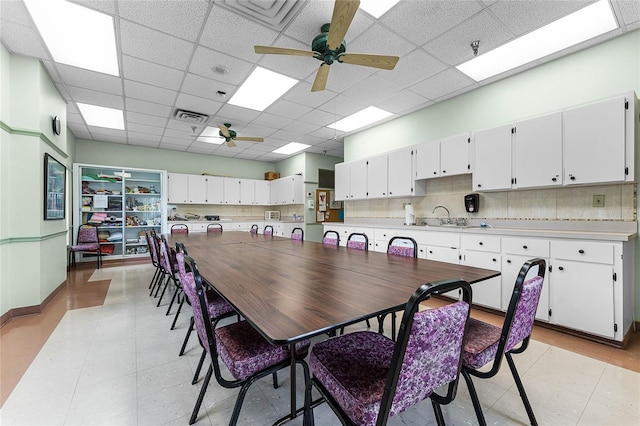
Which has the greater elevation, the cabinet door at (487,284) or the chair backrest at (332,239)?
the chair backrest at (332,239)

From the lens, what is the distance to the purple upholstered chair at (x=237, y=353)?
1188mm

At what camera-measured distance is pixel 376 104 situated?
13.8ft

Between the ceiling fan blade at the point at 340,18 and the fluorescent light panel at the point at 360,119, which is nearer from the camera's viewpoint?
the ceiling fan blade at the point at 340,18

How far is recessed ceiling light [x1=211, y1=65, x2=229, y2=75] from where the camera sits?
3135 millimetres

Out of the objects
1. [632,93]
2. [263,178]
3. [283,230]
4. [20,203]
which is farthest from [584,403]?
[263,178]

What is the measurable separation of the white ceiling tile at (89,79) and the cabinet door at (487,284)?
16.4ft

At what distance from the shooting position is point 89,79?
338 centimetres

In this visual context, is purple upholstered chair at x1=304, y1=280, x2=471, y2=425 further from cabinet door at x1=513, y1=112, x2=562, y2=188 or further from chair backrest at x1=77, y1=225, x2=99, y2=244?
chair backrest at x1=77, y1=225, x2=99, y2=244

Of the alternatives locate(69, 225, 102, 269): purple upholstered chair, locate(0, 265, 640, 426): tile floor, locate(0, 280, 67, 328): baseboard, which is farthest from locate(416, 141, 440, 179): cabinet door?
locate(69, 225, 102, 269): purple upholstered chair

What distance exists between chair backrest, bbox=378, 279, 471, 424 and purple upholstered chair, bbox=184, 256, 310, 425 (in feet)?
1.82

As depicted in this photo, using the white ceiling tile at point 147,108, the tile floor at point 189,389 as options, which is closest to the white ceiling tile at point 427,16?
the tile floor at point 189,389

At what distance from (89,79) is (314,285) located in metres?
4.09

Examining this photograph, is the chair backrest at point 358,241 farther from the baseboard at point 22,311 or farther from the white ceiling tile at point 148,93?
the baseboard at point 22,311

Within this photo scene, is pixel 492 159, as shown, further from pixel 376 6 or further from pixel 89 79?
pixel 89 79
